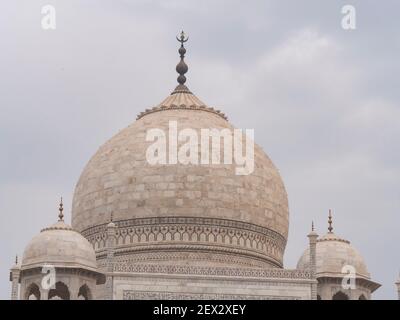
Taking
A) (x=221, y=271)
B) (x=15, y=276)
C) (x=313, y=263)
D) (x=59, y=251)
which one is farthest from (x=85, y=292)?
(x=313, y=263)

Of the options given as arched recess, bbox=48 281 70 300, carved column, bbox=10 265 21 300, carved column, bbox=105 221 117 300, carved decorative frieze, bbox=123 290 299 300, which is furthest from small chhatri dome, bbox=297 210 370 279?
carved column, bbox=10 265 21 300

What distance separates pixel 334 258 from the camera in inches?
1148

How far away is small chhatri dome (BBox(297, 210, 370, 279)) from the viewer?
2898cm

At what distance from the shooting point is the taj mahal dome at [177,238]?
91.6 ft

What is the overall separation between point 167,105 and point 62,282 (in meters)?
6.69

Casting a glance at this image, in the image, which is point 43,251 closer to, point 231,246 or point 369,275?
point 231,246

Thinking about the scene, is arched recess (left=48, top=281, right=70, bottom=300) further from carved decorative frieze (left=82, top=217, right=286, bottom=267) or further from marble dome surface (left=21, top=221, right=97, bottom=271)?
carved decorative frieze (left=82, top=217, right=286, bottom=267)

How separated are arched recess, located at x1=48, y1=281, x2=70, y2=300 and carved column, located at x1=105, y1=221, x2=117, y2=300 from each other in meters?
0.86

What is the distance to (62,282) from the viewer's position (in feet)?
91.0

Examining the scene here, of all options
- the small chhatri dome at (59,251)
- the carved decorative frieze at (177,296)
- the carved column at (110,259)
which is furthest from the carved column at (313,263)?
the small chhatri dome at (59,251)

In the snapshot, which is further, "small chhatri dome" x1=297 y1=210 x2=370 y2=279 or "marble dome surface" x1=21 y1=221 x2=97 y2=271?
"small chhatri dome" x1=297 y1=210 x2=370 y2=279

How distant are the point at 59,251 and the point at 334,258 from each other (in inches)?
225

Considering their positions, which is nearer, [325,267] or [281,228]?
[325,267]
